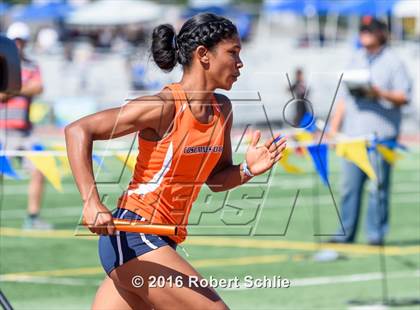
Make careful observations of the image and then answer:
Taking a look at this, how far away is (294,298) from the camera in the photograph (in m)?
9.05

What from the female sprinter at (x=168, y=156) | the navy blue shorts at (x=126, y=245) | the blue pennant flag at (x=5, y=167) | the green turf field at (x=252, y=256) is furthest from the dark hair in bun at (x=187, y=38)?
the blue pennant flag at (x=5, y=167)

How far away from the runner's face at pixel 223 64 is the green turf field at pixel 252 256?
2112 millimetres

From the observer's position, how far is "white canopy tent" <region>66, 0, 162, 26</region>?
48594 mm

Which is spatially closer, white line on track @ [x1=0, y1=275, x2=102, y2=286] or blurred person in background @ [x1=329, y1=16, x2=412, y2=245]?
white line on track @ [x1=0, y1=275, x2=102, y2=286]

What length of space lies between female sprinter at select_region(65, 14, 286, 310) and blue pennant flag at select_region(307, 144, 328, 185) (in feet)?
13.2

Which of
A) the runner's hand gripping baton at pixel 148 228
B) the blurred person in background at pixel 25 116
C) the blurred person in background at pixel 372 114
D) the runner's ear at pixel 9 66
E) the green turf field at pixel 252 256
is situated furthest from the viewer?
the blurred person in background at pixel 25 116

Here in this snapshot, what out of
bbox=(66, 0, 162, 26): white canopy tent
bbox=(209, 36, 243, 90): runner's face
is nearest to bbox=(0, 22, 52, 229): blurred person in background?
bbox=(209, 36, 243, 90): runner's face

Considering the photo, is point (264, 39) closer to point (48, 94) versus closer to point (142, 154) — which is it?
point (48, 94)

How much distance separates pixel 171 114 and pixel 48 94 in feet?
Answer: 103

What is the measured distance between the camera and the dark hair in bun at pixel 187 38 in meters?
5.59

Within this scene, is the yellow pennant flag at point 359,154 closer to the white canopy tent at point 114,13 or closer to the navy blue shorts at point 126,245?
the navy blue shorts at point 126,245

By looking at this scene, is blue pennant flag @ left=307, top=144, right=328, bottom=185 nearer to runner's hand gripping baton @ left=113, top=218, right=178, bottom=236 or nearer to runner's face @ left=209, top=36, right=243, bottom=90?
runner's face @ left=209, top=36, right=243, bottom=90

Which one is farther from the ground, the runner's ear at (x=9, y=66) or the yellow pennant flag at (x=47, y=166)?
the runner's ear at (x=9, y=66)

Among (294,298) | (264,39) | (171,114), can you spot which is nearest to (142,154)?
(171,114)
